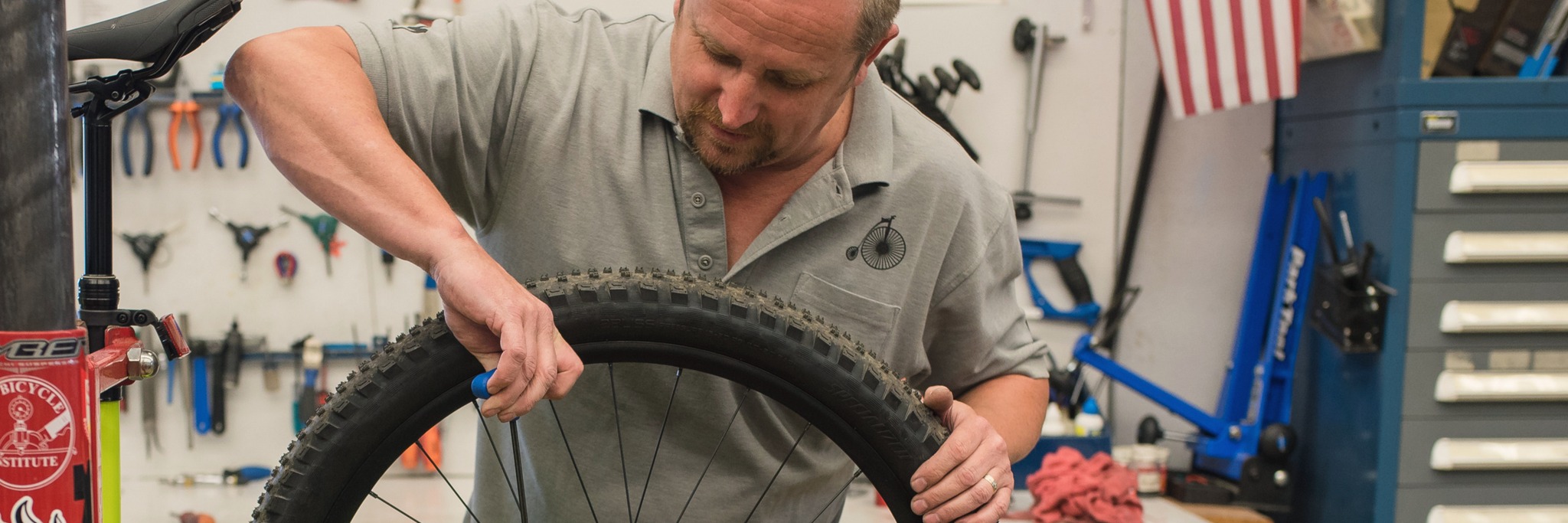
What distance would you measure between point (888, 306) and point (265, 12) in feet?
6.33

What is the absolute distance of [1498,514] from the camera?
222 centimetres

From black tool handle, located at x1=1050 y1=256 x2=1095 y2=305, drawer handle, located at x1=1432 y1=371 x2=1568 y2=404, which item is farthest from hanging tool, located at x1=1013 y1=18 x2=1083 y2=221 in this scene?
drawer handle, located at x1=1432 y1=371 x2=1568 y2=404

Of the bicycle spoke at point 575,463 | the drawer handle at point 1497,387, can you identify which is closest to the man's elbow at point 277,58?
the bicycle spoke at point 575,463

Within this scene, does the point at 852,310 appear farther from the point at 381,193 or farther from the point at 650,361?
the point at 381,193

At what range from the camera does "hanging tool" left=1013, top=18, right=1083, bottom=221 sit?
254 centimetres

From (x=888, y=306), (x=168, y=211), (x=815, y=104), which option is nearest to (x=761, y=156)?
(x=815, y=104)

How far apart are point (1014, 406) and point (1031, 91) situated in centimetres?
162

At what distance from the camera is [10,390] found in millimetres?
535

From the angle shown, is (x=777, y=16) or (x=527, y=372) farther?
(x=777, y=16)

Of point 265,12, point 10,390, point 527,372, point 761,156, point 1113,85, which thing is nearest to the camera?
point 10,390

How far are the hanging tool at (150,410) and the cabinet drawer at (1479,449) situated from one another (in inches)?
102

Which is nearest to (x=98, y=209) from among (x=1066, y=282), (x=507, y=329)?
(x=507, y=329)

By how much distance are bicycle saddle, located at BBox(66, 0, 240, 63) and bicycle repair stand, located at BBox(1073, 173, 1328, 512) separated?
2.06 m

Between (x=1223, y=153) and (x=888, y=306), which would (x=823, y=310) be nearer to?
(x=888, y=306)
